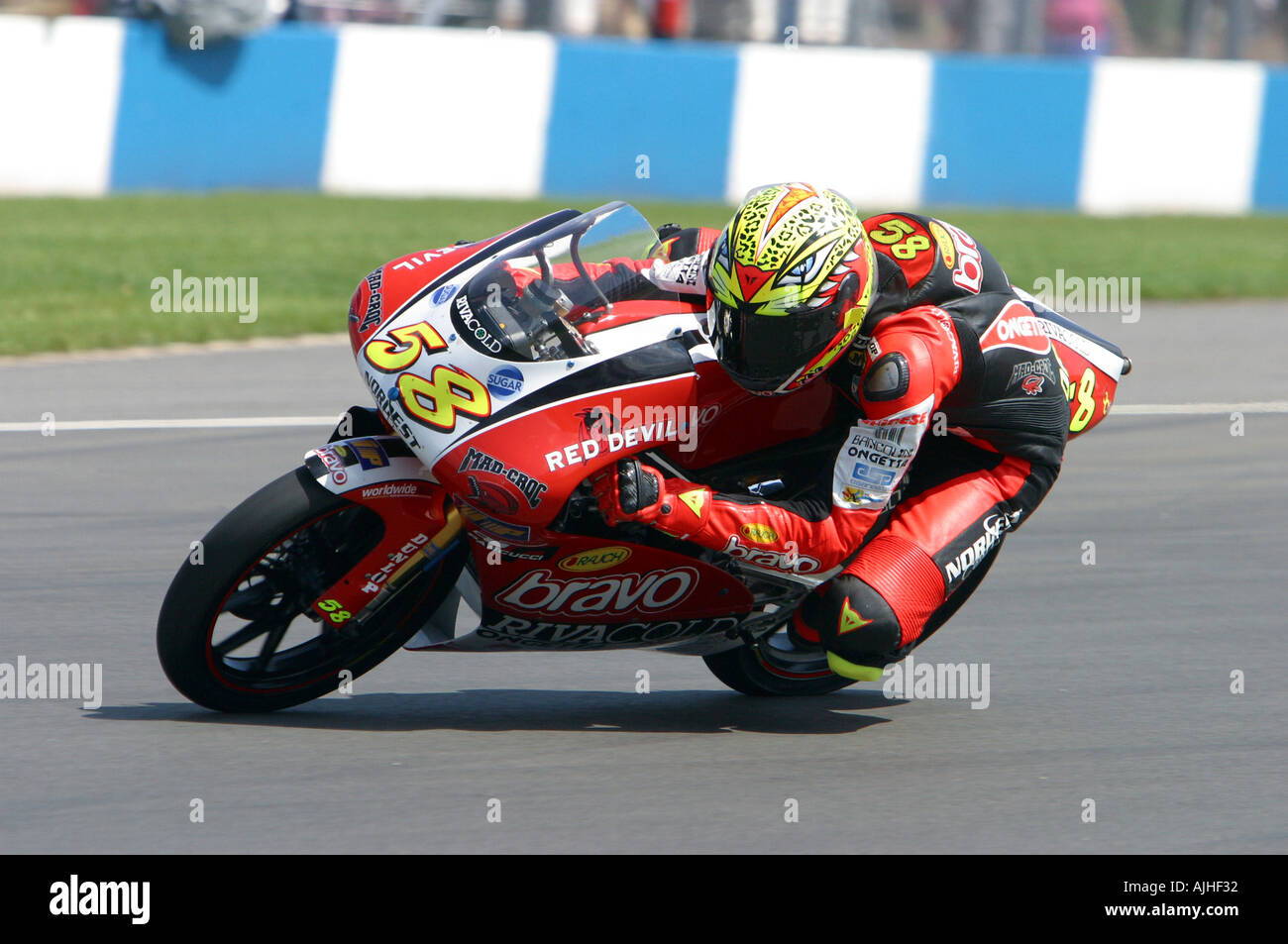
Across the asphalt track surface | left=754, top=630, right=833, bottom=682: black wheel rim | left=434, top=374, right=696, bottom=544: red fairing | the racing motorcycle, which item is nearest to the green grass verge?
the asphalt track surface

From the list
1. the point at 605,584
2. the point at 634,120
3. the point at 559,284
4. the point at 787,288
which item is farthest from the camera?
the point at 634,120

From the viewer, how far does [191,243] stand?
13.6 metres

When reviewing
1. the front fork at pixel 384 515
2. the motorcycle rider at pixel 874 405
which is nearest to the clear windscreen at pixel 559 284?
the motorcycle rider at pixel 874 405

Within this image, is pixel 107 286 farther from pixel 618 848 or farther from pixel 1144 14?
pixel 1144 14

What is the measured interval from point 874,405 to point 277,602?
1.53 metres

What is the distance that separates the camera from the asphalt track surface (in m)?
4.14

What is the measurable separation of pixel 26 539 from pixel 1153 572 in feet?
13.0

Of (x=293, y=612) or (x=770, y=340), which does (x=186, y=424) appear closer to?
(x=293, y=612)

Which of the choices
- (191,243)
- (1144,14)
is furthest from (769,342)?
(1144,14)

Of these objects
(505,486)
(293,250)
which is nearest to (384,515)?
(505,486)

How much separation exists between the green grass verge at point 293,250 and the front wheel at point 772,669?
636 cm

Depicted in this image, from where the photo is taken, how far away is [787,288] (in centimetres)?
430

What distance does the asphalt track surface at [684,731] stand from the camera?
414 centimetres

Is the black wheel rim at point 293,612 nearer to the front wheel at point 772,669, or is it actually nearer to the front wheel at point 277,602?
the front wheel at point 277,602
